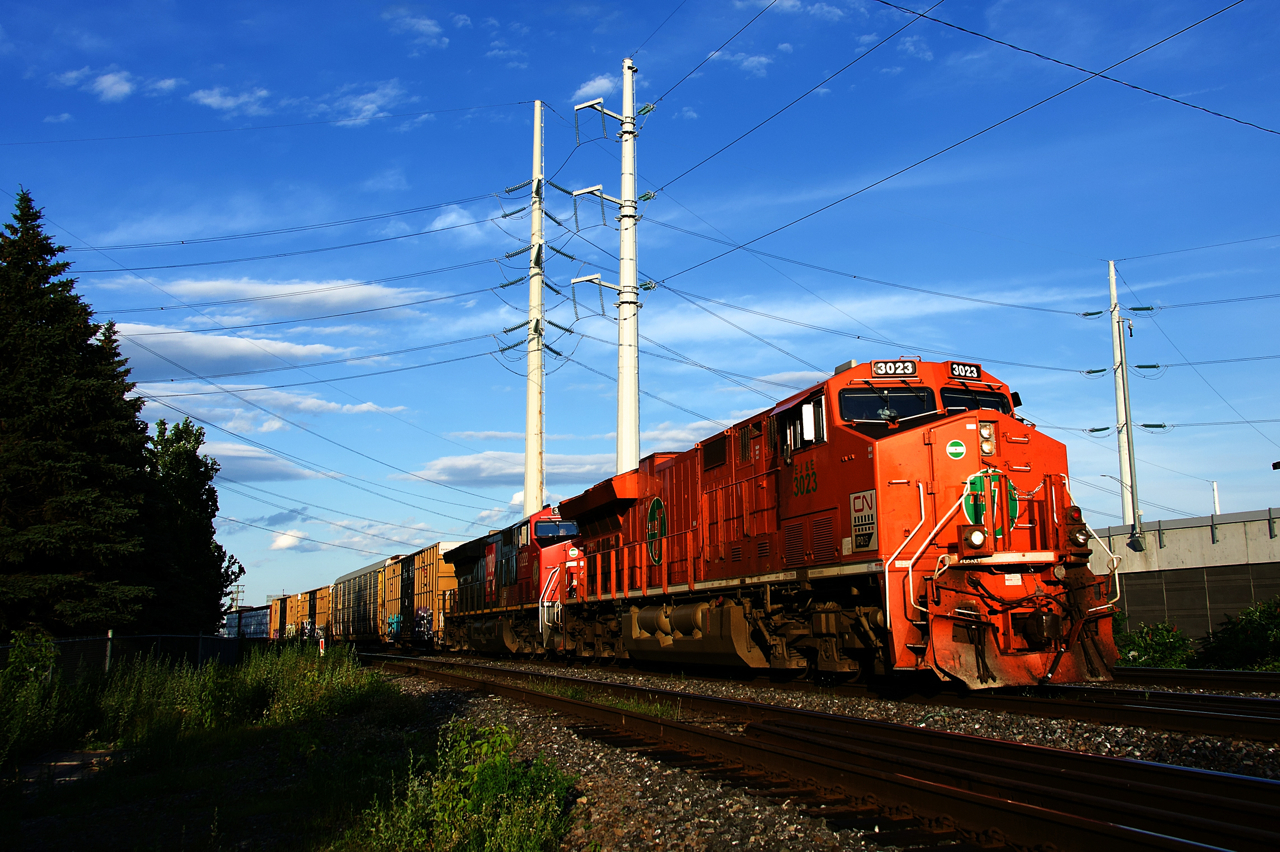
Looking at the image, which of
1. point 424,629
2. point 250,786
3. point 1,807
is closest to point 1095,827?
point 250,786

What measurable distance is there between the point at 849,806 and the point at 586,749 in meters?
3.57

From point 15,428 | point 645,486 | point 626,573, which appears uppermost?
point 15,428

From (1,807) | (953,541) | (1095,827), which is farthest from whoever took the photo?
(953,541)

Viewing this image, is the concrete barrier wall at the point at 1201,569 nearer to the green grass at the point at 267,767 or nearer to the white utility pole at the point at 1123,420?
the white utility pole at the point at 1123,420

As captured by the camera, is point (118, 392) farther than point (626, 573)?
Yes

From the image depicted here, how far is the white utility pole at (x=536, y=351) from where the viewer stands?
34.8m

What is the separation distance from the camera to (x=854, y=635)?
11320 millimetres

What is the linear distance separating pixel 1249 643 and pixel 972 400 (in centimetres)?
771

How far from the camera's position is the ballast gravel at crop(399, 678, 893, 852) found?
5.46 m

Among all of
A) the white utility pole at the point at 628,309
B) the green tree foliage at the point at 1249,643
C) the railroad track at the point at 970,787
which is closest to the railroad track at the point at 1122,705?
the railroad track at the point at 970,787

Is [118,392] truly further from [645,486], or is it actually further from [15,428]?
[645,486]

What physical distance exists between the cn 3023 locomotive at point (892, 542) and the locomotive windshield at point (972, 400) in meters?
0.02

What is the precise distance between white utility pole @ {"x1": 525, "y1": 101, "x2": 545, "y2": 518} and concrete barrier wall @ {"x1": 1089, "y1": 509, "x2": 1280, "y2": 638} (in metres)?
20.4

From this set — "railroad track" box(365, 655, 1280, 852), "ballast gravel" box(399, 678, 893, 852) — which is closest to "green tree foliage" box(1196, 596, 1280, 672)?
"railroad track" box(365, 655, 1280, 852)
